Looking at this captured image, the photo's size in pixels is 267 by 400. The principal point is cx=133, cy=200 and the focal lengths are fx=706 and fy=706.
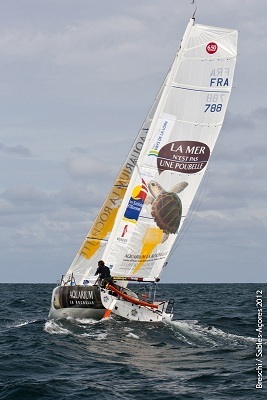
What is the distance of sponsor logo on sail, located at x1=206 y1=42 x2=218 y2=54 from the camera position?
24.7m

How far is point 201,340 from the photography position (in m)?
21.0

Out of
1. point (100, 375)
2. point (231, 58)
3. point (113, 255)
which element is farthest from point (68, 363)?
point (231, 58)

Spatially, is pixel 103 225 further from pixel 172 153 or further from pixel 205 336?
pixel 205 336

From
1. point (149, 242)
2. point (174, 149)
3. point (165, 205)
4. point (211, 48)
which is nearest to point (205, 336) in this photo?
point (149, 242)

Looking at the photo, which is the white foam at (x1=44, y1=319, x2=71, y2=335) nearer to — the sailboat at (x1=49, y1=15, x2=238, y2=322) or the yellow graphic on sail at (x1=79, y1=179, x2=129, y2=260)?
the sailboat at (x1=49, y1=15, x2=238, y2=322)

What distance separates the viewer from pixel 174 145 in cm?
2486

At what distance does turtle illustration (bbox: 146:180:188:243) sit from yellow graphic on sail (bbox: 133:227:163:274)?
8.9 inches

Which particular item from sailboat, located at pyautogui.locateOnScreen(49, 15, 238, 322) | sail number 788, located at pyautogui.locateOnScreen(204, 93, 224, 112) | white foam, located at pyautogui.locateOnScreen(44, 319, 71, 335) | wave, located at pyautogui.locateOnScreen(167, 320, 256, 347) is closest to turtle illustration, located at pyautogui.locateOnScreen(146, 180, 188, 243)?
sailboat, located at pyautogui.locateOnScreen(49, 15, 238, 322)

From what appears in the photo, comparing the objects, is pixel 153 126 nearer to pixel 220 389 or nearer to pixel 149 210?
pixel 149 210

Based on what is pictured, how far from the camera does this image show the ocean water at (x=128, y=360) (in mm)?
13836

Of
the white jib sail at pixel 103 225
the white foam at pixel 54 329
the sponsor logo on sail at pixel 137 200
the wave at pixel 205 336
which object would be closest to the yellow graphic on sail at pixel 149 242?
the sponsor logo on sail at pixel 137 200

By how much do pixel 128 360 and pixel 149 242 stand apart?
26.3 ft

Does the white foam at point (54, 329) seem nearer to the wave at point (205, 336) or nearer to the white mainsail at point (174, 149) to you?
the white mainsail at point (174, 149)

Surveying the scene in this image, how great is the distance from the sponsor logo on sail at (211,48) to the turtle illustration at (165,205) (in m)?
4.71
